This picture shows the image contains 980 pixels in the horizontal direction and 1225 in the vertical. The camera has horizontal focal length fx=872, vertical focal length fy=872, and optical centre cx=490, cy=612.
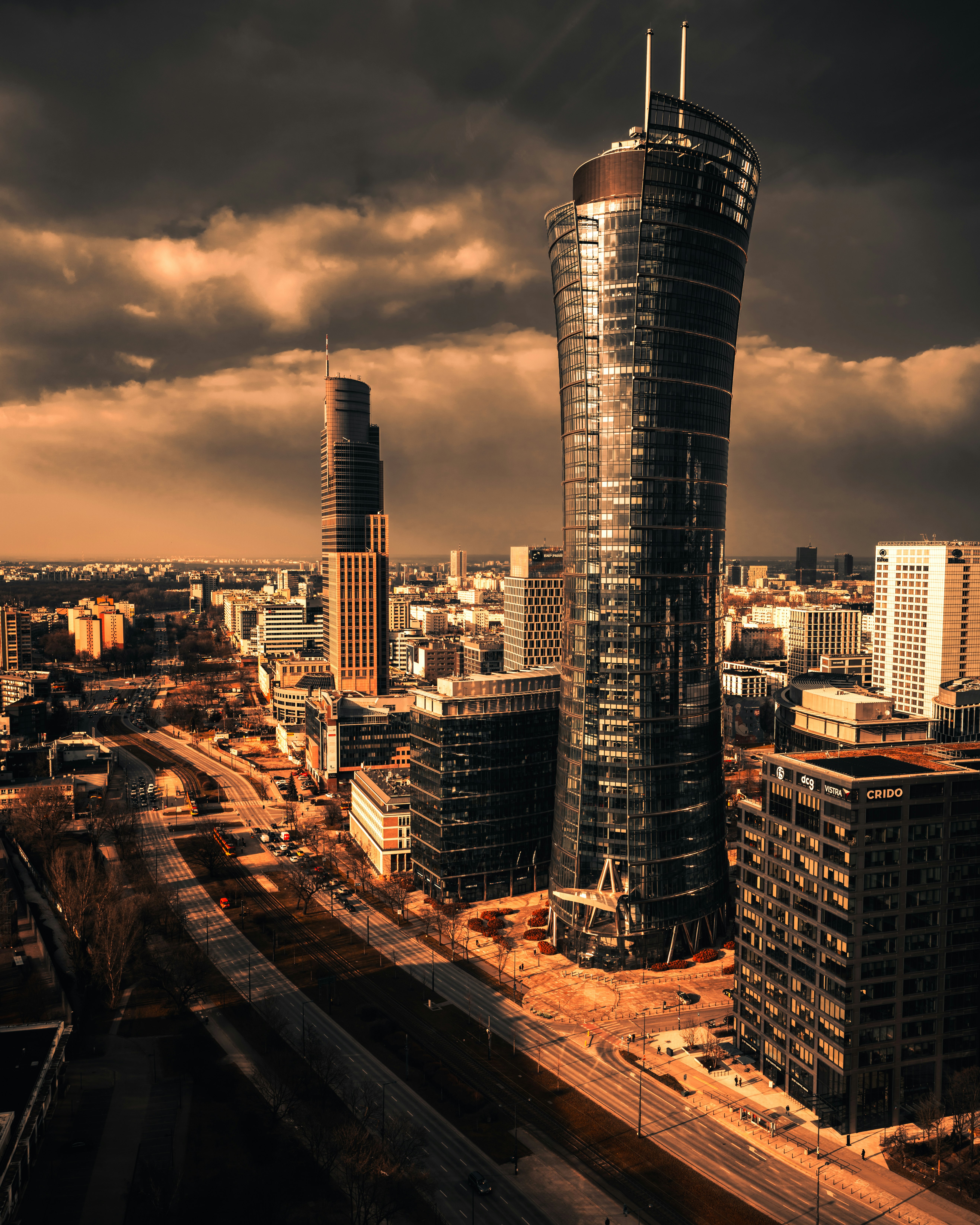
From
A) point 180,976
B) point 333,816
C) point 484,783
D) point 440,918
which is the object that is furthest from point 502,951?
point 333,816

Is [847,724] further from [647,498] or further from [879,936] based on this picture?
[647,498]

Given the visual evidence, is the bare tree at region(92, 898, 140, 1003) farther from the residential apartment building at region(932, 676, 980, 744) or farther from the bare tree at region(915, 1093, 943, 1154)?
the residential apartment building at region(932, 676, 980, 744)

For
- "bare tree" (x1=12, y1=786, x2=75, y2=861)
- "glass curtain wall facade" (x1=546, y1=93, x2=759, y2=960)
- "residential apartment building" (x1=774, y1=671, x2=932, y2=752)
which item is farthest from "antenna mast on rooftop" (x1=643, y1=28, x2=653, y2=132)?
"bare tree" (x1=12, y1=786, x2=75, y2=861)

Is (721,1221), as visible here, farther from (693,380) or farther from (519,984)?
(693,380)

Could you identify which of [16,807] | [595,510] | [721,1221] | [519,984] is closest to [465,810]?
[519,984]

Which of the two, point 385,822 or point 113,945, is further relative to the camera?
point 385,822

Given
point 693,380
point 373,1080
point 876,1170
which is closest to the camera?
point 876,1170
